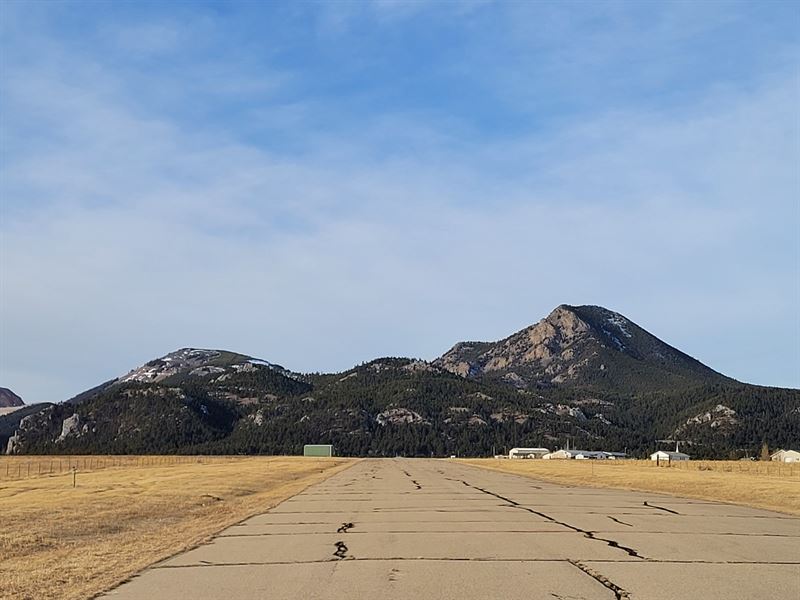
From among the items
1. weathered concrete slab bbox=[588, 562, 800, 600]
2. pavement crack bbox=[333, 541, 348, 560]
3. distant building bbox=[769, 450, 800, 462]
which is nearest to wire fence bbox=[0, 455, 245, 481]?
pavement crack bbox=[333, 541, 348, 560]

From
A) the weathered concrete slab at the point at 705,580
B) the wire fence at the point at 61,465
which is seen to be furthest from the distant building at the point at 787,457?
the weathered concrete slab at the point at 705,580

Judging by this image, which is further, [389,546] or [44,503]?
[44,503]

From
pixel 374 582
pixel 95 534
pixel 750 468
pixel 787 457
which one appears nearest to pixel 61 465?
pixel 750 468

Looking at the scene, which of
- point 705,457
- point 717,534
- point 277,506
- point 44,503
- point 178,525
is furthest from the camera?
point 705,457

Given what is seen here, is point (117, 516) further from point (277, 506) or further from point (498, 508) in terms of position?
point (498, 508)

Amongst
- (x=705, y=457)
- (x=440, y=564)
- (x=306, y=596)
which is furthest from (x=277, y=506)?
(x=705, y=457)

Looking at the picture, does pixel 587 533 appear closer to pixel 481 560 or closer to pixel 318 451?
pixel 481 560

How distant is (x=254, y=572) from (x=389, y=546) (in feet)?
14.1

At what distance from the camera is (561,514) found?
27031 mm

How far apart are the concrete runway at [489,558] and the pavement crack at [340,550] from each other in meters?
0.04

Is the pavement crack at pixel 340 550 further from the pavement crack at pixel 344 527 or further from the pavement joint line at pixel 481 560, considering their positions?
the pavement crack at pixel 344 527

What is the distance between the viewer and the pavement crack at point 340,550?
53.4 feet

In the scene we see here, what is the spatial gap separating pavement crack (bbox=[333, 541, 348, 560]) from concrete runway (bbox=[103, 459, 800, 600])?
0.04 metres

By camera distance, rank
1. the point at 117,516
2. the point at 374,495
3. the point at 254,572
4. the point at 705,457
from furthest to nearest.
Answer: the point at 705,457 → the point at 374,495 → the point at 117,516 → the point at 254,572
